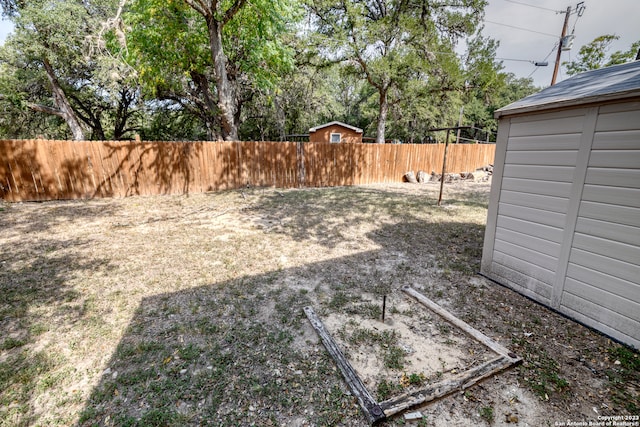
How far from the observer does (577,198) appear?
2537 millimetres

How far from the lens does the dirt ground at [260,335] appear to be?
1.81m

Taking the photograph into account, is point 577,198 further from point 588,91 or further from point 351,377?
point 351,377

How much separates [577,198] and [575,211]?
12 cm

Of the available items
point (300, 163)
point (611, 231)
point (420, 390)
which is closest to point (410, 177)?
point (300, 163)

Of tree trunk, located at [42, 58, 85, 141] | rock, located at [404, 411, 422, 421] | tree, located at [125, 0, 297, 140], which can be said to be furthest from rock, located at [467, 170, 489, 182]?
tree trunk, located at [42, 58, 85, 141]

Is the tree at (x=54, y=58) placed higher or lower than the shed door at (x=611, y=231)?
higher

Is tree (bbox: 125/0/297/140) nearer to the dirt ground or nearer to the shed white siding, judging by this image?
the dirt ground

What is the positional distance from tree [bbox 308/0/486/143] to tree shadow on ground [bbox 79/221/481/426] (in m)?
11.6

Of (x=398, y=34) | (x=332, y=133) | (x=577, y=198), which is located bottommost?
(x=577, y=198)

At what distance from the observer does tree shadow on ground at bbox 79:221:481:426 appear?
1767 millimetres

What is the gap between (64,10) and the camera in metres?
11.1

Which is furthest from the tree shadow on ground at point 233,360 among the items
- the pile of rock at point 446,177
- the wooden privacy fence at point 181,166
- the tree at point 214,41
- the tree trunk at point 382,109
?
the tree trunk at point 382,109

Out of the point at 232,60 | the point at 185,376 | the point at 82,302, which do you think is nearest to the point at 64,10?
the point at 232,60

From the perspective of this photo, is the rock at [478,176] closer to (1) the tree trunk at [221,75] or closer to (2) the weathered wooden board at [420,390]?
(1) the tree trunk at [221,75]
